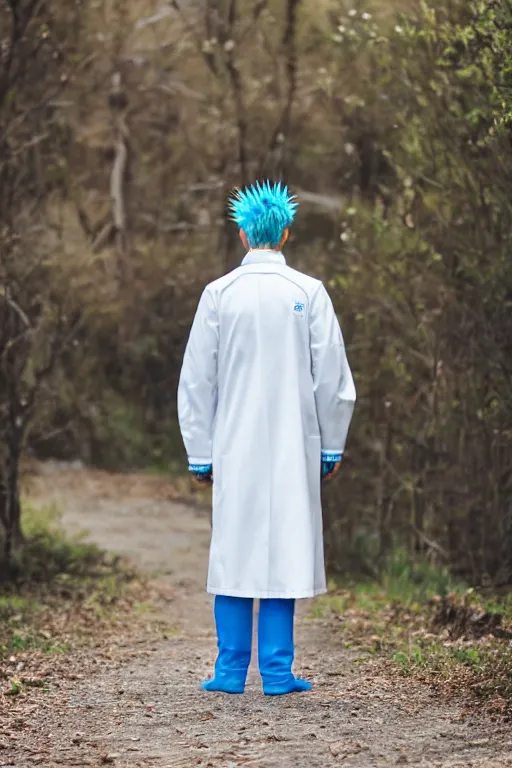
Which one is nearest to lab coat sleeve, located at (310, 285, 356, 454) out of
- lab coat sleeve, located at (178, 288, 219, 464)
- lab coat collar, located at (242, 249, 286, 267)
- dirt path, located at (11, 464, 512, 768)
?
lab coat collar, located at (242, 249, 286, 267)

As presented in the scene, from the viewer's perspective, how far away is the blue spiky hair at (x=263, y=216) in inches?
233

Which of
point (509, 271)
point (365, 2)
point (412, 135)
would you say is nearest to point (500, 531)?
point (509, 271)

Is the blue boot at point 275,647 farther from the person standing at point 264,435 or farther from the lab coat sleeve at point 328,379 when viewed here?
the lab coat sleeve at point 328,379

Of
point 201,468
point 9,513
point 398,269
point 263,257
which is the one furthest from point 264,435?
point 9,513

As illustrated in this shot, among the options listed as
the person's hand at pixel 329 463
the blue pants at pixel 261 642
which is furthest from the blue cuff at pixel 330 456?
the blue pants at pixel 261 642

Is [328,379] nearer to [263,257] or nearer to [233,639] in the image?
[263,257]

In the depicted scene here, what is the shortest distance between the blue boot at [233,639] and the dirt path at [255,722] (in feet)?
0.31

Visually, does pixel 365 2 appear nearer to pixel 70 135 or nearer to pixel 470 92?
pixel 70 135

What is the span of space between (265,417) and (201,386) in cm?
34

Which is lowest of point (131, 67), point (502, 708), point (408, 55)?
point (502, 708)

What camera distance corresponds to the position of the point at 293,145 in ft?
57.5

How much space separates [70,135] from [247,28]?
3644 millimetres

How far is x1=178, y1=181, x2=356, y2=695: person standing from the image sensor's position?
18.9 feet

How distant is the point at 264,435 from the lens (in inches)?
228
